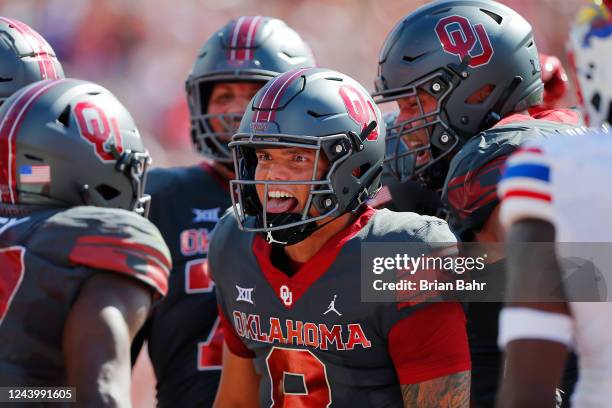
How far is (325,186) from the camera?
2.88 metres

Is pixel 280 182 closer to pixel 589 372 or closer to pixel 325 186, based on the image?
pixel 325 186

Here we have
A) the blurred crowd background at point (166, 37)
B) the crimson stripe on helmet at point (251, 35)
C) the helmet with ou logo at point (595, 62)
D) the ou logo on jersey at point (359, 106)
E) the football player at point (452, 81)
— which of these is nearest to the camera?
the helmet with ou logo at point (595, 62)

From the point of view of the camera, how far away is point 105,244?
9.45 feet

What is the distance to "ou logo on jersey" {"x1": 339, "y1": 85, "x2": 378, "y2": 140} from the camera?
2949 mm

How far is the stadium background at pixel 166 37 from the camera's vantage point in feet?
29.6

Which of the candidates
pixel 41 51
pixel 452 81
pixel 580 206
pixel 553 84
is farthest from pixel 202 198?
pixel 580 206

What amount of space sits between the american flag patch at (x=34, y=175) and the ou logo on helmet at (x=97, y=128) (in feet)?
0.57

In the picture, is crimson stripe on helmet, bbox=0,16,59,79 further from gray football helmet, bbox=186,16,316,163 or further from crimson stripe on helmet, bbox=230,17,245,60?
crimson stripe on helmet, bbox=230,17,245,60

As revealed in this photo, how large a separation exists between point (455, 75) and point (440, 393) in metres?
1.25

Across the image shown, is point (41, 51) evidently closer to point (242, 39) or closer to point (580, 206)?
point (242, 39)

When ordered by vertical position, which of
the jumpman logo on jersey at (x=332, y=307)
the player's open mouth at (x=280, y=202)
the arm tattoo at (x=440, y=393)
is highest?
the player's open mouth at (x=280, y=202)

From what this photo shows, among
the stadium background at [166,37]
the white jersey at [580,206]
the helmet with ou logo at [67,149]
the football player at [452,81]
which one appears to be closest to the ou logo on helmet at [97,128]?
the helmet with ou logo at [67,149]

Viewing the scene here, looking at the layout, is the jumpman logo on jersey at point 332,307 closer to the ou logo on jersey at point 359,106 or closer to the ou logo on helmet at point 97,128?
the ou logo on jersey at point 359,106

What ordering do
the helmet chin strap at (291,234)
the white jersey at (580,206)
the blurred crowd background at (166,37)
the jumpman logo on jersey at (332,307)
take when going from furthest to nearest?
the blurred crowd background at (166,37), the helmet chin strap at (291,234), the jumpman logo on jersey at (332,307), the white jersey at (580,206)
